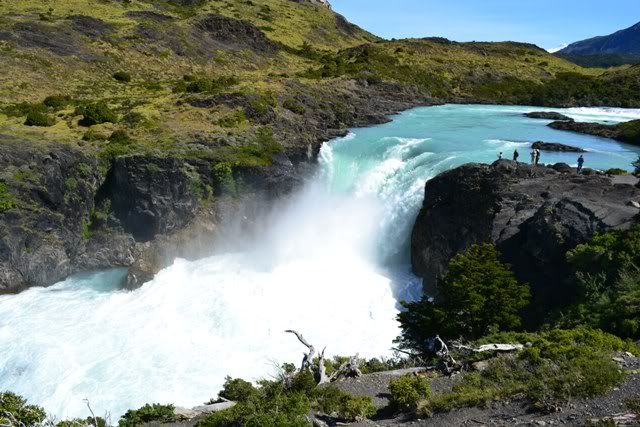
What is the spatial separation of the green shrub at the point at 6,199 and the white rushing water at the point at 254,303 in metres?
5.52

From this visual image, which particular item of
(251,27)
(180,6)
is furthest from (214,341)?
(180,6)

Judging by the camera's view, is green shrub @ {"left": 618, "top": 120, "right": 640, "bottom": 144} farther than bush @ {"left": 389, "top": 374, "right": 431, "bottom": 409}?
Yes

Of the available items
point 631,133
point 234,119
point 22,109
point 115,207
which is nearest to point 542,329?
point 115,207

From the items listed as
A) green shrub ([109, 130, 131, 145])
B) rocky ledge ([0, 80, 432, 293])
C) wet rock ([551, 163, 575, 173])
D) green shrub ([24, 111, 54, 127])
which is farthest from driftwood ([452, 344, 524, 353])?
green shrub ([24, 111, 54, 127])

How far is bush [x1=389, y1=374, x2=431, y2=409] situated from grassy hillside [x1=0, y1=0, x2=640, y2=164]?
91.5 feet

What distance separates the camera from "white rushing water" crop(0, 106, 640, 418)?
26109mm

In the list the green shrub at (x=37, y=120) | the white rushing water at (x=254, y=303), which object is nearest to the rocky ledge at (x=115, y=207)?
the white rushing water at (x=254, y=303)

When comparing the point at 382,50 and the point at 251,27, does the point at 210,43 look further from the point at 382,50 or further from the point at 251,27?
the point at 382,50

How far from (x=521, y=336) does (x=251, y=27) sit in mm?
90620

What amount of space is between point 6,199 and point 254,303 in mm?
16902

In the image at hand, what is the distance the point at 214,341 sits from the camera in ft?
96.2

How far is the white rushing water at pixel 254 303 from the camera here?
2611cm

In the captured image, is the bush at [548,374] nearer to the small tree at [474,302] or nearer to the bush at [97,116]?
the small tree at [474,302]

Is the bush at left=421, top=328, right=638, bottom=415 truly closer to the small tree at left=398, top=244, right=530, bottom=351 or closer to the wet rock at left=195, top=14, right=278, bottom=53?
the small tree at left=398, top=244, right=530, bottom=351
